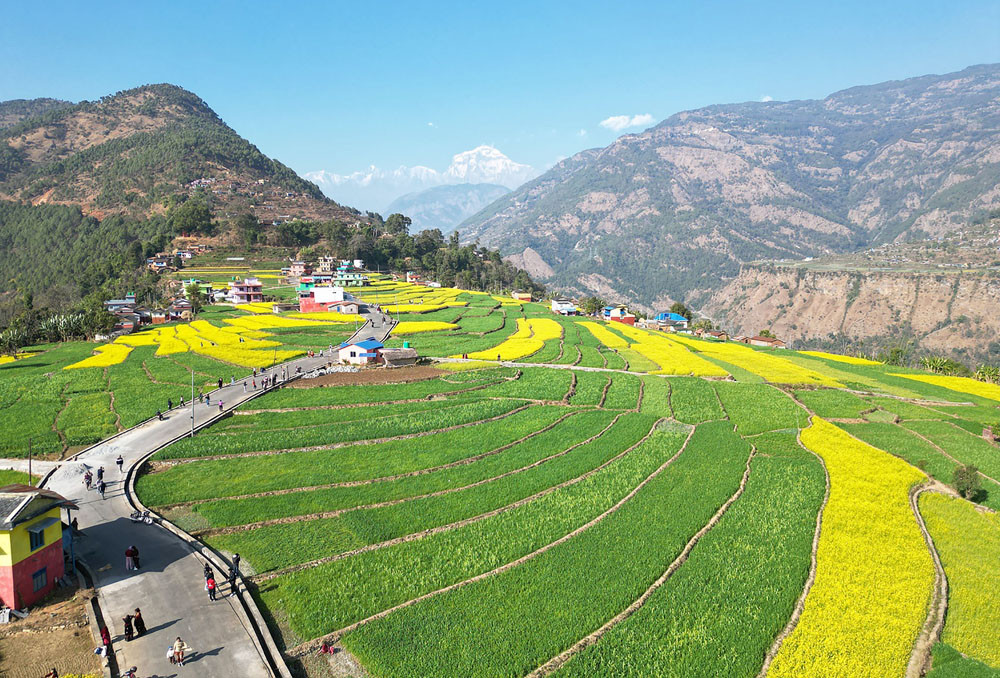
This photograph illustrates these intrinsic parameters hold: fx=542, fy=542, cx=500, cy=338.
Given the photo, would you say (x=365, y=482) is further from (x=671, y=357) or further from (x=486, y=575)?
(x=671, y=357)

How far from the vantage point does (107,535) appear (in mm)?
23953

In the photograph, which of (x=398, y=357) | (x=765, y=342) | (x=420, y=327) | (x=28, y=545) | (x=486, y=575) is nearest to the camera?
(x=28, y=545)

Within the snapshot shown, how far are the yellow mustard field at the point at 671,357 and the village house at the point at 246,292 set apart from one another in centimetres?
6583

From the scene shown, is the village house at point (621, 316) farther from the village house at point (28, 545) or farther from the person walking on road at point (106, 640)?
the person walking on road at point (106, 640)

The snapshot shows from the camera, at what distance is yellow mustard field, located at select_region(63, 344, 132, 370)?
52125 millimetres

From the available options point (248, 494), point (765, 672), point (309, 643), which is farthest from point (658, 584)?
point (248, 494)

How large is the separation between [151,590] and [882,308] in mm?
180639

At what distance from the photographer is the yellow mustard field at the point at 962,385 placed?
5681cm

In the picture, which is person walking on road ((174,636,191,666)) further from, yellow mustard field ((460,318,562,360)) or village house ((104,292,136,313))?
village house ((104,292,136,313))

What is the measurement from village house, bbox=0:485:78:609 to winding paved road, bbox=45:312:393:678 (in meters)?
1.65

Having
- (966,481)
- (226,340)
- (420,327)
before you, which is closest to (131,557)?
(966,481)

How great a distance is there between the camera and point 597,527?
25656 mm

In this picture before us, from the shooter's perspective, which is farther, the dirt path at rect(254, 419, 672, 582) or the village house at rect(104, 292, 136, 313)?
the village house at rect(104, 292, 136, 313)

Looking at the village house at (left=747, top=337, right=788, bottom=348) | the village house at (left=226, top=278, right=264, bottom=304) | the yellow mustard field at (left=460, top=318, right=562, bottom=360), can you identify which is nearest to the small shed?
the yellow mustard field at (left=460, top=318, right=562, bottom=360)
